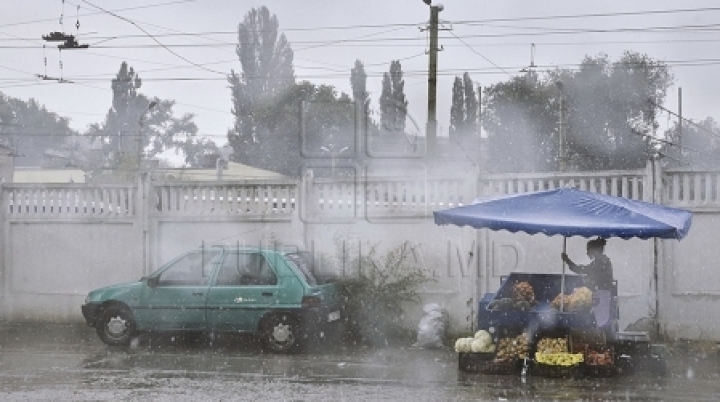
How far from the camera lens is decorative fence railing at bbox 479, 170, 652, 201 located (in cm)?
1205

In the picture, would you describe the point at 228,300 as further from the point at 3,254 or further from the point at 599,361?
the point at 3,254

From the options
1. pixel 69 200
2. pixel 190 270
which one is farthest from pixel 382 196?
pixel 69 200

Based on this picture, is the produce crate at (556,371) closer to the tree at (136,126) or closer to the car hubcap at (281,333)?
the car hubcap at (281,333)

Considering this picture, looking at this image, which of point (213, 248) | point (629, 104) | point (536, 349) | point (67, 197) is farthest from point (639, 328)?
point (629, 104)

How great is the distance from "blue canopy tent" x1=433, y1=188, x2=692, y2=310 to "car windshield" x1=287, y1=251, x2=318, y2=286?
2.46m

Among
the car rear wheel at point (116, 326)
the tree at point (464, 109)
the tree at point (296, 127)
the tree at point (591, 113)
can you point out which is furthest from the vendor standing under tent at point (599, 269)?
the tree at point (464, 109)

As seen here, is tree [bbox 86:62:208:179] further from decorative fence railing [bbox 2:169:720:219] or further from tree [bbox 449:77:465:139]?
decorative fence railing [bbox 2:169:720:219]

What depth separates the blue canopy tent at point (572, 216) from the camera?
913 centimetres

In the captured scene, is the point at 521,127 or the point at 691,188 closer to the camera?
the point at 691,188

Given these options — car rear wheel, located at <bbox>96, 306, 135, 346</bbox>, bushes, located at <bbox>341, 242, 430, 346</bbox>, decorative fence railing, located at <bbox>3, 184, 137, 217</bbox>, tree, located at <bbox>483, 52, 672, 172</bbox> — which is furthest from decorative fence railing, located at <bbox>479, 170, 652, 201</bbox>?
tree, located at <bbox>483, 52, 672, 172</bbox>

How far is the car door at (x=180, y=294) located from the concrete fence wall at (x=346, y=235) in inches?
68.1

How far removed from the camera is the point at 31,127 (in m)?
65.4

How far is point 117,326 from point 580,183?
7.27 metres

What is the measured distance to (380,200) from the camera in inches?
525
